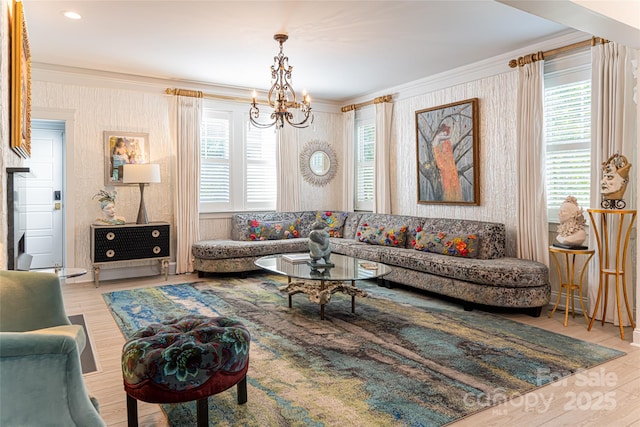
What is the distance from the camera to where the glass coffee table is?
368cm

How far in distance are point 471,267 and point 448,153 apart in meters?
1.92

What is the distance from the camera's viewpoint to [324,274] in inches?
147

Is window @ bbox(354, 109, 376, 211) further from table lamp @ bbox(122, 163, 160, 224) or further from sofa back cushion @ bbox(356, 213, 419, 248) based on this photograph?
table lamp @ bbox(122, 163, 160, 224)

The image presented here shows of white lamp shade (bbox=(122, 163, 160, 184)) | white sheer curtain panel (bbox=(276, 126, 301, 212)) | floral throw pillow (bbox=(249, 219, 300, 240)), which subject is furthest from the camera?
white sheer curtain panel (bbox=(276, 126, 301, 212))

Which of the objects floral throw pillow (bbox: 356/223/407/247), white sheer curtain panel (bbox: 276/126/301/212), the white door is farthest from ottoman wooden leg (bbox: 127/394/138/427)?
the white door

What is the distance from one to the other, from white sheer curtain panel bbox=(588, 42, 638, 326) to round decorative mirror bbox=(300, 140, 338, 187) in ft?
13.8

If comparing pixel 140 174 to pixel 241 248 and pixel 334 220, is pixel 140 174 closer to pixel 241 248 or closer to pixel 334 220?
pixel 241 248

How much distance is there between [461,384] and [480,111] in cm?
363

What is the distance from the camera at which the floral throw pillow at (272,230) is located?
6.27 meters

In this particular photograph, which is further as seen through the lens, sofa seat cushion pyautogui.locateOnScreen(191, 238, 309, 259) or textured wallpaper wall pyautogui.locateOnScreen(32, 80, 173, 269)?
sofa seat cushion pyautogui.locateOnScreen(191, 238, 309, 259)

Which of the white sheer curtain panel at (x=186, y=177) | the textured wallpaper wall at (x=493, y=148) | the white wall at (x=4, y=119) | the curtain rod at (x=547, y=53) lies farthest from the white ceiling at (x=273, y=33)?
the white wall at (x=4, y=119)

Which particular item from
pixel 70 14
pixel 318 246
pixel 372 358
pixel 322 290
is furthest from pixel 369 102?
pixel 372 358

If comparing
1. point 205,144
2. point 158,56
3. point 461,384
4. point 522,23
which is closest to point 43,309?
point 461,384

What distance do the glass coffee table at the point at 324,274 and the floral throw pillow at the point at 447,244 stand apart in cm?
106
